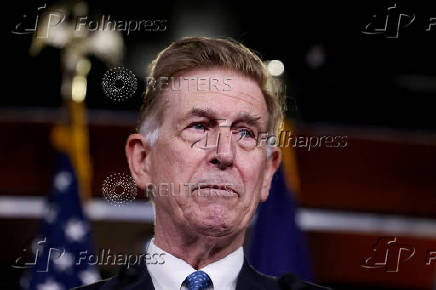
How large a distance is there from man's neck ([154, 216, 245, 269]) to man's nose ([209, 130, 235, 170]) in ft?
0.41

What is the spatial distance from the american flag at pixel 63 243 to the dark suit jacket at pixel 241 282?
804 millimetres

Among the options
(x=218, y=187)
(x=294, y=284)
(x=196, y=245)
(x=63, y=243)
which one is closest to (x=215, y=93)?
(x=218, y=187)

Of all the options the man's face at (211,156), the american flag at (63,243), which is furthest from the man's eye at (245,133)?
the american flag at (63,243)

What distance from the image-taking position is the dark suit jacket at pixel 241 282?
1119 millimetres

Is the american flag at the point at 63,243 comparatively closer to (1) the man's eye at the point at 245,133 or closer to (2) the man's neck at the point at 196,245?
(2) the man's neck at the point at 196,245

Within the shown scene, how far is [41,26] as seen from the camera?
1.69m

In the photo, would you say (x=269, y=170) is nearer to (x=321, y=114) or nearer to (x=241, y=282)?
(x=241, y=282)

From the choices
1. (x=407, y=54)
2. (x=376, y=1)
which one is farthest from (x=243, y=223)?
(x=407, y=54)

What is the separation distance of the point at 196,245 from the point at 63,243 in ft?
3.64

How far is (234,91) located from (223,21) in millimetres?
1705

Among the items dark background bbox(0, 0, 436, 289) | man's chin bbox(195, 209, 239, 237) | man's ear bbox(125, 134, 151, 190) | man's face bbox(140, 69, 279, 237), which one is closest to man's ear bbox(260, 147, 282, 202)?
man's face bbox(140, 69, 279, 237)

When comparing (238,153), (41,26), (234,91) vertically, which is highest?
(41,26)

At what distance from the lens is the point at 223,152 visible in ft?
3.54

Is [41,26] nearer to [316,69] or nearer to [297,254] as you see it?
[297,254]
